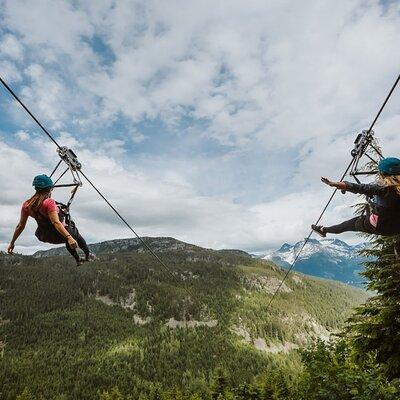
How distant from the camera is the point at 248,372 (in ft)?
534

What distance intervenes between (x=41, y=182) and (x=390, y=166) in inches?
280

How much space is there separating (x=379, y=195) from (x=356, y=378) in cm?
627

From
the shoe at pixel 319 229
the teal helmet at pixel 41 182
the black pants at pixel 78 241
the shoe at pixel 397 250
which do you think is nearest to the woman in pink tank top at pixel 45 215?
the teal helmet at pixel 41 182

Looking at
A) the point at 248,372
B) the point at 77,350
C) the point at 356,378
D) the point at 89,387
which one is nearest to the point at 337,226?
the point at 356,378

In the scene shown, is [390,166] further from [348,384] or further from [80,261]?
[80,261]

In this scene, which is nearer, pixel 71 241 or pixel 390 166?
pixel 390 166

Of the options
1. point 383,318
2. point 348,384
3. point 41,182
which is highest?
point 41,182

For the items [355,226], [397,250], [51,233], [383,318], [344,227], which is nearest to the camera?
[51,233]

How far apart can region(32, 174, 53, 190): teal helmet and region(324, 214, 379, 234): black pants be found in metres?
6.95

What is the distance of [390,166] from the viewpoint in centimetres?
679

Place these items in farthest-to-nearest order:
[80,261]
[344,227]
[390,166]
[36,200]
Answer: [80,261] → [344,227] → [36,200] → [390,166]

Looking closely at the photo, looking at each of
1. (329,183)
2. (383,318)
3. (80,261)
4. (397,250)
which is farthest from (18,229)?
(397,250)

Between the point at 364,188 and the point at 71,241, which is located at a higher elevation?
the point at 71,241

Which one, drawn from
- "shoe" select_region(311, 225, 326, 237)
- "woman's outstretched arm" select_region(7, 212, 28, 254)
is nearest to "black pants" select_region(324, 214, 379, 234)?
"shoe" select_region(311, 225, 326, 237)
